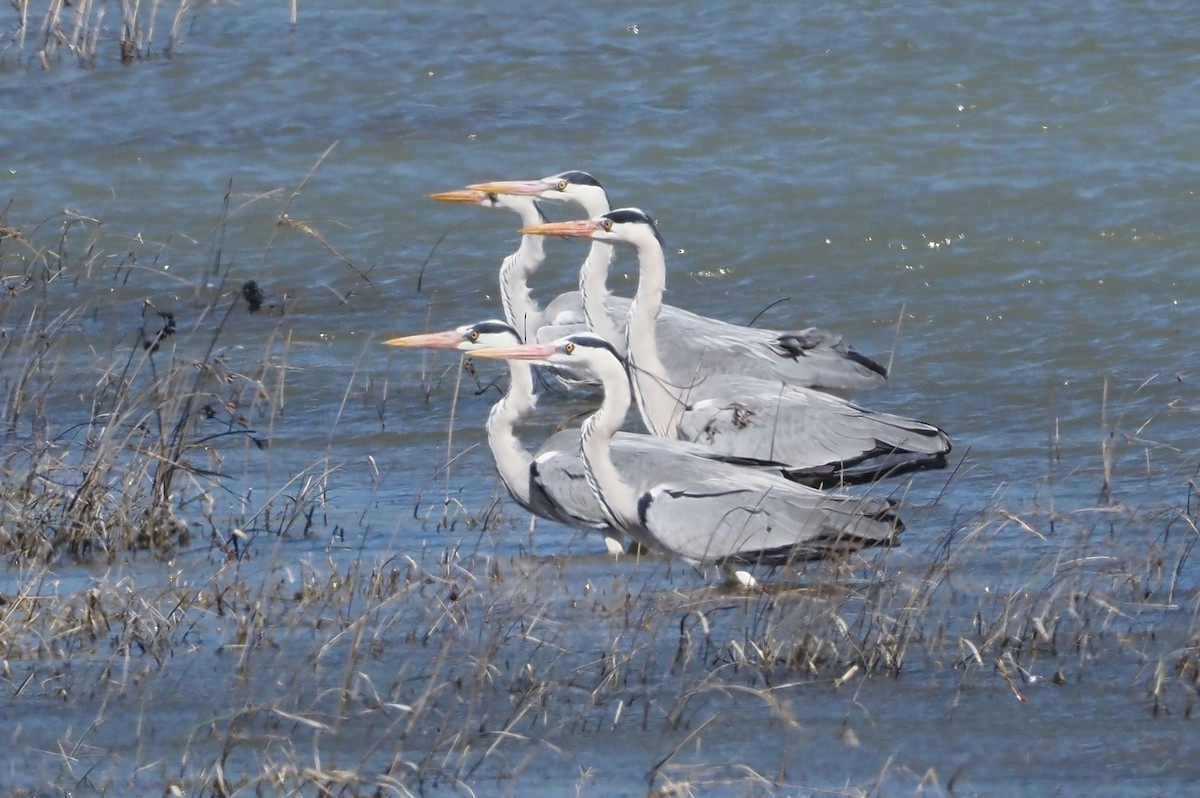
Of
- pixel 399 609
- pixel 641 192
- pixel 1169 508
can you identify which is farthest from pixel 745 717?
pixel 641 192

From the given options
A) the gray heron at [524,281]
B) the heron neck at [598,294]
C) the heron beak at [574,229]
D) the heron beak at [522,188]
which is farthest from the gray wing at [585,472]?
the heron beak at [522,188]

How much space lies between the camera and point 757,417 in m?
8.12

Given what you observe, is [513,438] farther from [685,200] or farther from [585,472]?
[685,200]

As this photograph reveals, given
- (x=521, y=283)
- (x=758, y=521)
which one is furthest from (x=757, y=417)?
(x=521, y=283)

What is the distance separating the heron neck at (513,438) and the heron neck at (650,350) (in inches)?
32.3

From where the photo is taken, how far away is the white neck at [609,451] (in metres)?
6.84

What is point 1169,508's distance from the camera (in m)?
5.99

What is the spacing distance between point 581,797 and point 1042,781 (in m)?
1.05

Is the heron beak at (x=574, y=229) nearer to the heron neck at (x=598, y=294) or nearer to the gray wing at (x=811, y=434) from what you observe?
the heron neck at (x=598, y=294)

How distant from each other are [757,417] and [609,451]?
1.19 m

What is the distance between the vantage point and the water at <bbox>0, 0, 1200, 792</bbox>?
334 inches

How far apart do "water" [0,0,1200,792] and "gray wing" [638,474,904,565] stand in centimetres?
35

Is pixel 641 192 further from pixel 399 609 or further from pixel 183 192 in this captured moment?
pixel 399 609

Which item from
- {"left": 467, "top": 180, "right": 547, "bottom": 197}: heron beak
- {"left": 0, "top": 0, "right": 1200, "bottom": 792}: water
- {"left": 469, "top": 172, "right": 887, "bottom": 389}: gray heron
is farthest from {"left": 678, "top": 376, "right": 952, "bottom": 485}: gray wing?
{"left": 467, "top": 180, "right": 547, "bottom": 197}: heron beak
